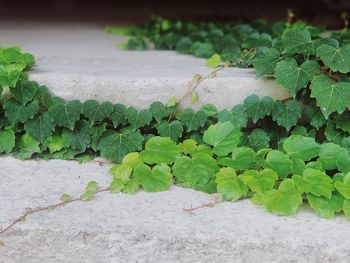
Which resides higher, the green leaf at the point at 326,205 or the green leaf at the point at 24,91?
the green leaf at the point at 24,91

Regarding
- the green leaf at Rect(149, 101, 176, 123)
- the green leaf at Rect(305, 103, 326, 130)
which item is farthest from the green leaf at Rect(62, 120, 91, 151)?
the green leaf at Rect(305, 103, 326, 130)

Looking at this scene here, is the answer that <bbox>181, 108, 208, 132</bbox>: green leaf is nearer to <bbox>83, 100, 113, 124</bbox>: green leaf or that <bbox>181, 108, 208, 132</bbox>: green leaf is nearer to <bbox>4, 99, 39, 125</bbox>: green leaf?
<bbox>83, 100, 113, 124</bbox>: green leaf

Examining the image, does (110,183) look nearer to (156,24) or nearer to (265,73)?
(265,73)

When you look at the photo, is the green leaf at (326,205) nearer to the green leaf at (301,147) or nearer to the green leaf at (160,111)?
the green leaf at (301,147)

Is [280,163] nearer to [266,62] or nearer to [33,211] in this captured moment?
[266,62]

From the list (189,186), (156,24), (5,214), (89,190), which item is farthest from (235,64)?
(156,24)

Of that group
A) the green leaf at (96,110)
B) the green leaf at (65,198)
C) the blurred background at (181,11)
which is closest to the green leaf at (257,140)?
the green leaf at (96,110)
